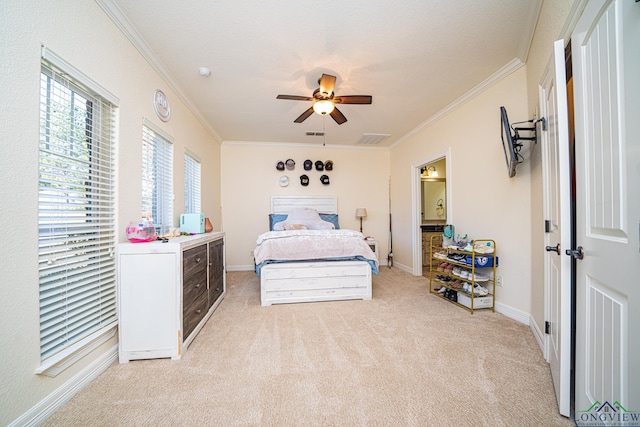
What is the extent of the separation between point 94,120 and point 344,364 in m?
2.55

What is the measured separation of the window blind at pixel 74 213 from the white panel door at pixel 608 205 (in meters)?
2.65

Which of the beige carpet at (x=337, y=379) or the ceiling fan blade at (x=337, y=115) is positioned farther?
the ceiling fan blade at (x=337, y=115)

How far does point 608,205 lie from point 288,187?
471cm

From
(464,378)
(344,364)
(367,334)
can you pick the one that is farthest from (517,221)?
(344,364)

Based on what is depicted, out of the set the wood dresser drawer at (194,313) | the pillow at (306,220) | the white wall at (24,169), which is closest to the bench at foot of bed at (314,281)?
the wood dresser drawer at (194,313)

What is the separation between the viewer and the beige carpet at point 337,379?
1347 millimetres

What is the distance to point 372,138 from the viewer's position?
4.96 metres

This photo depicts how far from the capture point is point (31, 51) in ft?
4.25

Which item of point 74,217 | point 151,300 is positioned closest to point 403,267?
point 151,300

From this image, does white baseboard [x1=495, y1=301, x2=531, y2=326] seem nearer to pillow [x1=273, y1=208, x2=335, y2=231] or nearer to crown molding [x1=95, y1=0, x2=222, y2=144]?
pillow [x1=273, y1=208, x2=335, y2=231]

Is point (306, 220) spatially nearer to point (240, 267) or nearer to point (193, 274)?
point (240, 267)

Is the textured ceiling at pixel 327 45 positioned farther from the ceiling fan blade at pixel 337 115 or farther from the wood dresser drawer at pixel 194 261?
the wood dresser drawer at pixel 194 261

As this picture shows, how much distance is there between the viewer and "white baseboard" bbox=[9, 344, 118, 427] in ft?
4.14

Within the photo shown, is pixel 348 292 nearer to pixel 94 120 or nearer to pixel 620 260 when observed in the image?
pixel 620 260
